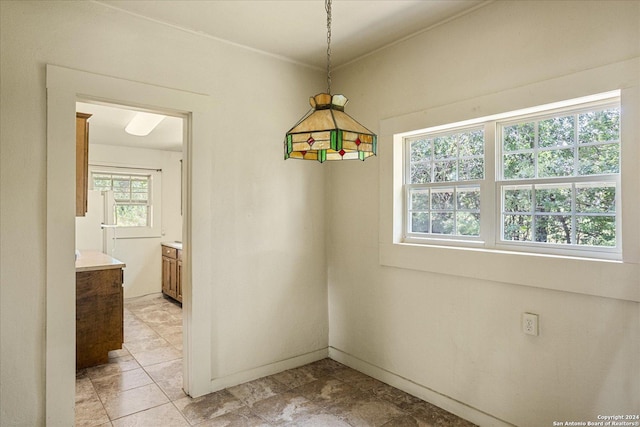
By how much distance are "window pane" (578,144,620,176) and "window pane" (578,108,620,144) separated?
43mm

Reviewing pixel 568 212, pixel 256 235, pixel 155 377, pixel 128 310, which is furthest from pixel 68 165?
pixel 128 310

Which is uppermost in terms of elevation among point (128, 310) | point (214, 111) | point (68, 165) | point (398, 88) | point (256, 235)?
point (398, 88)

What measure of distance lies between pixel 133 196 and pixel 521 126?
579cm

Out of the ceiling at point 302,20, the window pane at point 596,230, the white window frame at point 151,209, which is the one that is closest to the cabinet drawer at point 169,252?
the white window frame at point 151,209

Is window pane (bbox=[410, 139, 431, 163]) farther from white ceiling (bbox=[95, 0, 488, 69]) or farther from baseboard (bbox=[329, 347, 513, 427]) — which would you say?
baseboard (bbox=[329, 347, 513, 427])

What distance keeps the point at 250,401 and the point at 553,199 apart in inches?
96.3

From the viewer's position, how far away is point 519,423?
2.21m

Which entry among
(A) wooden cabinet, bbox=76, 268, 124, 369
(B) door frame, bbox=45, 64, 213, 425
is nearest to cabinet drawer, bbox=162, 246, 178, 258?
(A) wooden cabinet, bbox=76, 268, 124, 369

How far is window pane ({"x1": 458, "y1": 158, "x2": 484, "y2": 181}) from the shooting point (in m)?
2.54

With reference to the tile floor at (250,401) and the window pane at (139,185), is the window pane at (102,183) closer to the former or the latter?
the window pane at (139,185)

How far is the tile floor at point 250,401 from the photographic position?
2.46 metres

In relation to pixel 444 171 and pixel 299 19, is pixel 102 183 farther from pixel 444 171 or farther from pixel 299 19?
pixel 444 171

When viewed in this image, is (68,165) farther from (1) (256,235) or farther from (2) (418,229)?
(2) (418,229)

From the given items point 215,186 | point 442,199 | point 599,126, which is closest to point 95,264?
point 215,186
